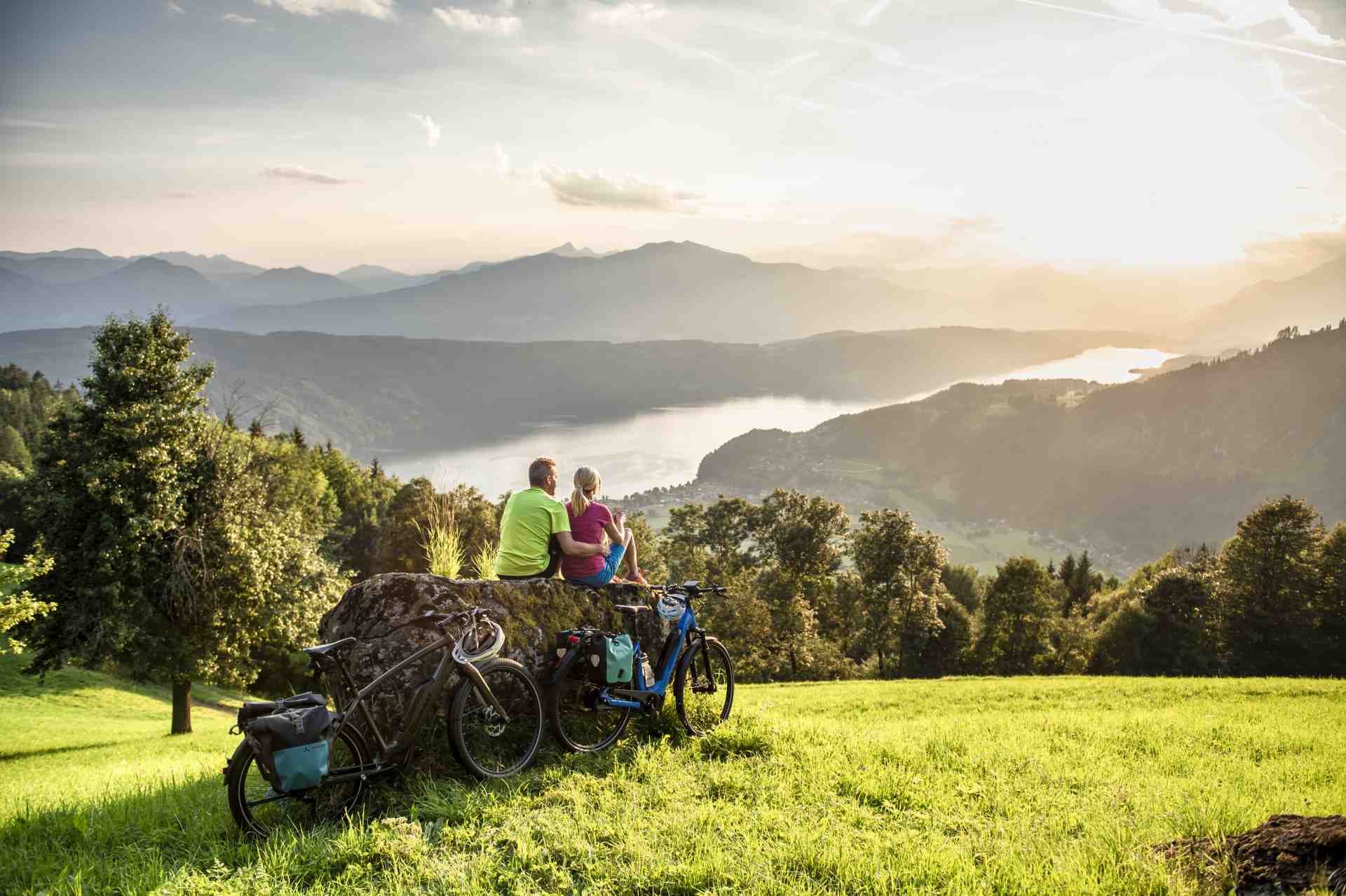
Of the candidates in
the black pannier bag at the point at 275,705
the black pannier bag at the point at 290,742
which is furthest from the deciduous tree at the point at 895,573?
the black pannier bag at the point at 290,742

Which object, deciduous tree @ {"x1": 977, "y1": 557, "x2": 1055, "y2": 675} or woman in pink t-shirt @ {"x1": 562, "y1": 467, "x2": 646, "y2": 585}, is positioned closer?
woman in pink t-shirt @ {"x1": 562, "y1": 467, "x2": 646, "y2": 585}

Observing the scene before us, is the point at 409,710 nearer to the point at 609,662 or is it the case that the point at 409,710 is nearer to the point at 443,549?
the point at 609,662

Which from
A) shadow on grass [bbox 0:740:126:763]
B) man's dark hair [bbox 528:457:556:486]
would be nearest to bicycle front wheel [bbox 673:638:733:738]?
man's dark hair [bbox 528:457:556:486]

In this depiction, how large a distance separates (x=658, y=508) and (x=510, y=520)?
151 m

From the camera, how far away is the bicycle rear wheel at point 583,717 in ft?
20.6

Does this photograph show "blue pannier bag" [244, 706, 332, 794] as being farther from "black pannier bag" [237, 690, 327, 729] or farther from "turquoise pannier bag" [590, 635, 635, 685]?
"turquoise pannier bag" [590, 635, 635, 685]

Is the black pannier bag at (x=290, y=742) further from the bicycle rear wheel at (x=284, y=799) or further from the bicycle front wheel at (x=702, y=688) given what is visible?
the bicycle front wheel at (x=702, y=688)


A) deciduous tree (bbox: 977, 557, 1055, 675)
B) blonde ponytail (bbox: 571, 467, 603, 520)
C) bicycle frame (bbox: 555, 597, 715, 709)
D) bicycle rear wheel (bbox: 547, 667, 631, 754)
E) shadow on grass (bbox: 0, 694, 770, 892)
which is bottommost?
deciduous tree (bbox: 977, 557, 1055, 675)

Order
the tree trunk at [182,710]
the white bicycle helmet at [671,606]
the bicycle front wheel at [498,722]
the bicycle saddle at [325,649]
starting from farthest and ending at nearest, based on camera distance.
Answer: the tree trunk at [182,710], the white bicycle helmet at [671,606], the bicycle front wheel at [498,722], the bicycle saddle at [325,649]

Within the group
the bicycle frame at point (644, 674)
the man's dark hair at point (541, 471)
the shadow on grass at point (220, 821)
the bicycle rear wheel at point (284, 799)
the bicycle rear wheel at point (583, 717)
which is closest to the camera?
the shadow on grass at point (220, 821)

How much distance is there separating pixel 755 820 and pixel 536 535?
351cm

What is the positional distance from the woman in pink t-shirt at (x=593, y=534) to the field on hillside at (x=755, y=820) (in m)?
1.57

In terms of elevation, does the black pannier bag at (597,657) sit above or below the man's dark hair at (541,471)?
below

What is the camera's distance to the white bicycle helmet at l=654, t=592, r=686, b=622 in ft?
23.6
